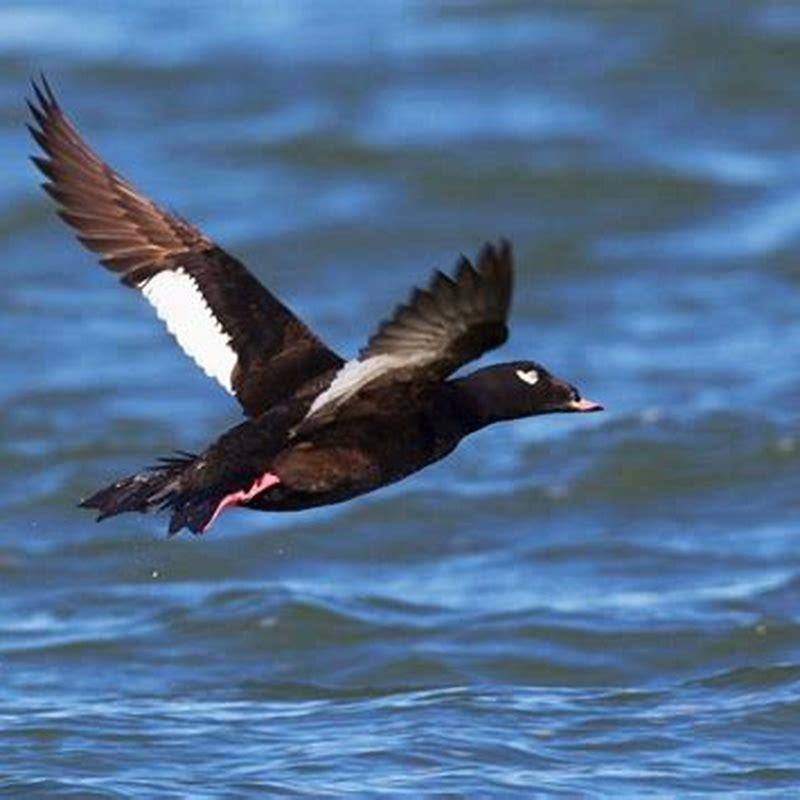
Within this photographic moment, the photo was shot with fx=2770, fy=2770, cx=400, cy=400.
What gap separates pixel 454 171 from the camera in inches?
625

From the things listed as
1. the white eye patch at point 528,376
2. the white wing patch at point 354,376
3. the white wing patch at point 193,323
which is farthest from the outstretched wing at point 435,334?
the white wing patch at point 193,323

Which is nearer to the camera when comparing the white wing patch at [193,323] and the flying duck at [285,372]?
the flying duck at [285,372]

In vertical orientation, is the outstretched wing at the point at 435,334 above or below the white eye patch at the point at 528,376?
below

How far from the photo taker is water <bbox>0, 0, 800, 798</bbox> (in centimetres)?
822

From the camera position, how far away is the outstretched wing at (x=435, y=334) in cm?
618

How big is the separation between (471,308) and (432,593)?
12.8 feet

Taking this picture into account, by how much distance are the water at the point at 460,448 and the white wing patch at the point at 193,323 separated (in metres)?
1.16

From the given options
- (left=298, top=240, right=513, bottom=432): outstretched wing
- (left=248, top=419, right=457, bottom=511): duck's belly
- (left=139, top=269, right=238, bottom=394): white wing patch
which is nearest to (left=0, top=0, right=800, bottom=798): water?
(left=248, top=419, right=457, bottom=511): duck's belly

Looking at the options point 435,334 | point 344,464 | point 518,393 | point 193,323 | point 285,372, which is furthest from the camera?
point 193,323

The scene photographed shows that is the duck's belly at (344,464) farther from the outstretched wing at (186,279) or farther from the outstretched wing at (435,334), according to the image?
the outstretched wing at (186,279)

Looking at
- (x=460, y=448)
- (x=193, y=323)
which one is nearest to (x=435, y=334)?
(x=193, y=323)

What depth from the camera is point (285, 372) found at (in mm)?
7371

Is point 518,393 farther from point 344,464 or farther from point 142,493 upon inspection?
point 142,493

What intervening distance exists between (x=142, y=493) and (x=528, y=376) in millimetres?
1086
